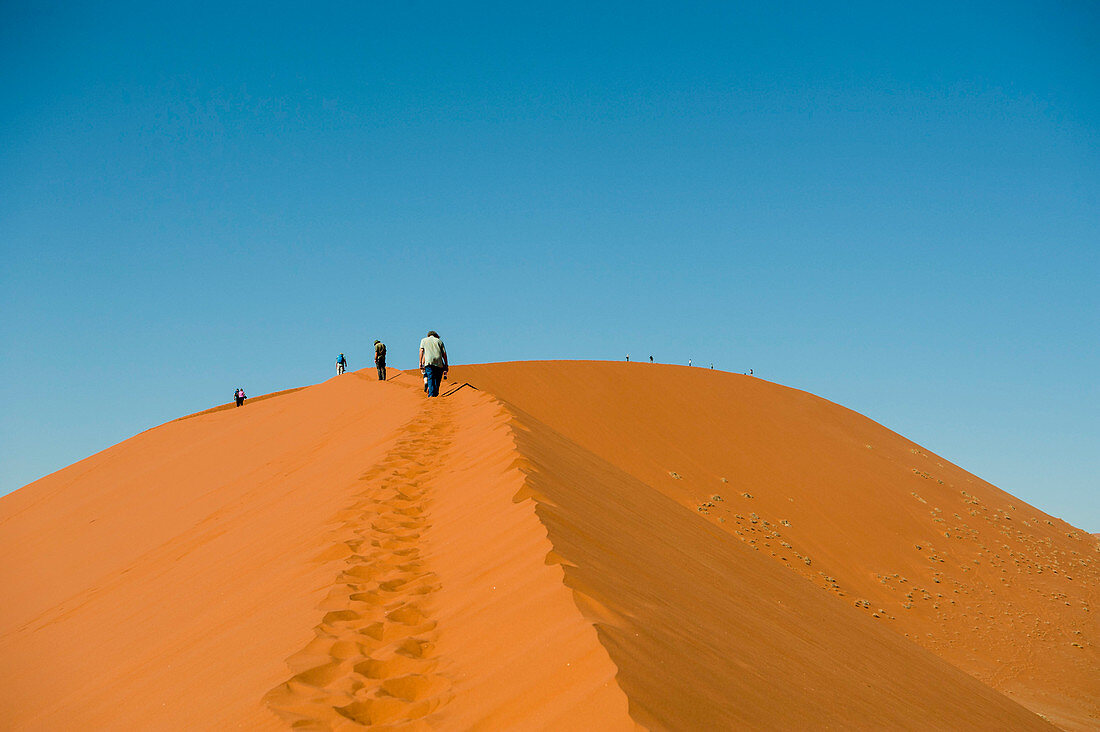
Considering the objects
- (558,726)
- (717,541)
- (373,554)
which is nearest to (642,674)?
(558,726)

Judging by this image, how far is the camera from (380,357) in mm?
19344

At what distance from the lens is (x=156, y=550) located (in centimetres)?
769

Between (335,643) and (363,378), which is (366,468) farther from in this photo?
(363,378)

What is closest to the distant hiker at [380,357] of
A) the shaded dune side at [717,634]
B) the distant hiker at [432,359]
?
the distant hiker at [432,359]

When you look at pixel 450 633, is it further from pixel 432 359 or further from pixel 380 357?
pixel 380 357

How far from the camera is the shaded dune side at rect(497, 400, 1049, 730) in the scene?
9.39ft

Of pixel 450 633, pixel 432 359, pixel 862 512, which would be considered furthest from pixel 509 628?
pixel 862 512

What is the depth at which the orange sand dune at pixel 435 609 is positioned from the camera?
2.86 metres

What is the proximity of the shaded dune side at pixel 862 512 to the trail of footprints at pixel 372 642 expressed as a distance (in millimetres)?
7231

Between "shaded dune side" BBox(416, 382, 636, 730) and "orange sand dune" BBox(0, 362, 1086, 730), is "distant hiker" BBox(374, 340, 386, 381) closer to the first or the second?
"orange sand dune" BBox(0, 362, 1086, 730)

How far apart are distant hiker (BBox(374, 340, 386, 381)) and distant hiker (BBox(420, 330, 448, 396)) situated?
21.0 ft

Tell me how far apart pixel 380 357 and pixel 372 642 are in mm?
16401

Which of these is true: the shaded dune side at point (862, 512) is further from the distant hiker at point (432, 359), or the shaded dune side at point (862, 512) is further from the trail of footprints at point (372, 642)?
the trail of footprints at point (372, 642)

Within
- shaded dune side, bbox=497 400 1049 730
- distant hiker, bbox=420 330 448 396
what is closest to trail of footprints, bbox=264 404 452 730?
shaded dune side, bbox=497 400 1049 730
